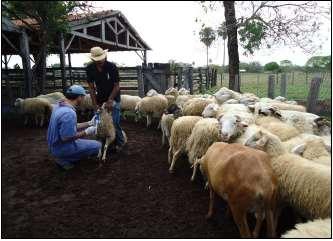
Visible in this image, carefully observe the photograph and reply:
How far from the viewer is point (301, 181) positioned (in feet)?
→ 11.6

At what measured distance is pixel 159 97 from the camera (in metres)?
9.91

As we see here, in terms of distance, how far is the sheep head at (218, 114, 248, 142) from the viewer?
4.78 meters

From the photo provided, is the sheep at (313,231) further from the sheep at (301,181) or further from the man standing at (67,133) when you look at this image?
the man standing at (67,133)

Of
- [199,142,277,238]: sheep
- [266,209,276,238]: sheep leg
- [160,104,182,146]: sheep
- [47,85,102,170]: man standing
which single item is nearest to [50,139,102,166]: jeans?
[47,85,102,170]: man standing

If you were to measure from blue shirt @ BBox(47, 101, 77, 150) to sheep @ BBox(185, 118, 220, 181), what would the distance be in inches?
74.8

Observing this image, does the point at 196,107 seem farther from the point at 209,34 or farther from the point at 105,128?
the point at 209,34

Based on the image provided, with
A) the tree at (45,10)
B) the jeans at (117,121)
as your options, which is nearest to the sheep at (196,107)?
the jeans at (117,121)

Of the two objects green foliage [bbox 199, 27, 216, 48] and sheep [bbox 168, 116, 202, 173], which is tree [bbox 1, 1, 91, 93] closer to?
sheep [bbox 168, 116, 202, 173]

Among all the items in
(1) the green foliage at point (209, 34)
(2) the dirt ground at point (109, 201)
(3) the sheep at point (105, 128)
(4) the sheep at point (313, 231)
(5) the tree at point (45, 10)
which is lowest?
(2) the dirt ground at point (109, 201)

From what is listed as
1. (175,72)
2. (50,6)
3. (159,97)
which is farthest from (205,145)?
(175,72)

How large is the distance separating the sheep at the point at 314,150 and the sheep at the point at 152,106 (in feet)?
19.0

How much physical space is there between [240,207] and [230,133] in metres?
1.62

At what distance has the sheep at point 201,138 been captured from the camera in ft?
17.1

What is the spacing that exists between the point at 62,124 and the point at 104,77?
1350 millimetres
